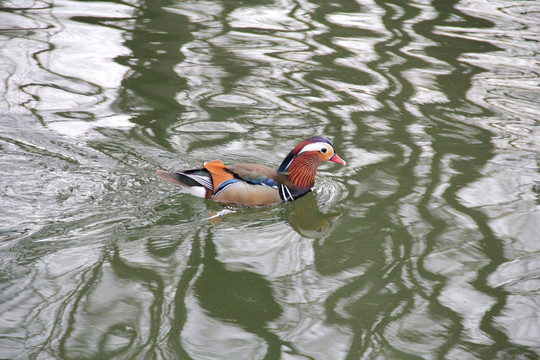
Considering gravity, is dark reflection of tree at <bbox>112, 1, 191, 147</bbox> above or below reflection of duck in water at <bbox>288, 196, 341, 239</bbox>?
above

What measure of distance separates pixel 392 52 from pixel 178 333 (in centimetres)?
706

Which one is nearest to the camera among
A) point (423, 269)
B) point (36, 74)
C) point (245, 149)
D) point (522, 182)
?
point (423, 269)

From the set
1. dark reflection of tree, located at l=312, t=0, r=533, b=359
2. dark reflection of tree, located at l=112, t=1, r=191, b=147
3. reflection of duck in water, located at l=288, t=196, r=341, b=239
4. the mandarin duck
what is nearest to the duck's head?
the mandarin duck

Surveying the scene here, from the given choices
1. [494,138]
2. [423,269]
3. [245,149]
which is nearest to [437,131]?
[494,138]

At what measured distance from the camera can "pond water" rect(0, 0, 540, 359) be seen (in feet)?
13.8

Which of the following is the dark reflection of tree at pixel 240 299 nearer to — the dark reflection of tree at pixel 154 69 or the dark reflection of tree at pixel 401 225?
the dark reflection of tree at pixel 401 225

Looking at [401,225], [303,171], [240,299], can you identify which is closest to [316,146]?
A: [303,171]

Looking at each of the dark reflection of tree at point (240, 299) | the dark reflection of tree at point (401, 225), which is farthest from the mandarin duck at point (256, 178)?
the dark reflection of tree at point (240, 299)

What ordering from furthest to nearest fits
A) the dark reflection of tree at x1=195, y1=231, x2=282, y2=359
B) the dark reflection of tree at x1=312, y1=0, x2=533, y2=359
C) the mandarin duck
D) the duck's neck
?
the duck's neck
the mandarin duck
the dark reflection of tree at x1=312, y1=0, x2=533, y2=359
the dark reflection of tree at x1=195, y1=231, x2=282, y2=359

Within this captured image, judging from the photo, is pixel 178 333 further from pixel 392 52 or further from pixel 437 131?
pixel 392 52

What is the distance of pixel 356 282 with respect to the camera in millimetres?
4781

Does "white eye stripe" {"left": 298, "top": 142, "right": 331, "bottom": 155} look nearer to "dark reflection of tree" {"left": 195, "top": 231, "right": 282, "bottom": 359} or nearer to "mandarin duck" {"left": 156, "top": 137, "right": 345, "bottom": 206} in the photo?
"mandarin duck" {"left": 156, "top": 137, "right": 345, "bottom": 206}

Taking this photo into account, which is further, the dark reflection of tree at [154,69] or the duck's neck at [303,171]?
the dark reflection of tree at [154,69]

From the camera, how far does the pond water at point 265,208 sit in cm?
421
